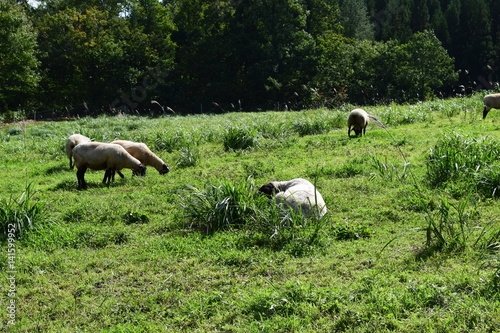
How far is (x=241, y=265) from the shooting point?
235 inches

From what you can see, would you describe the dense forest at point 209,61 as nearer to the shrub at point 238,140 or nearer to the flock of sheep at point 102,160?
the shrub at point 238,140

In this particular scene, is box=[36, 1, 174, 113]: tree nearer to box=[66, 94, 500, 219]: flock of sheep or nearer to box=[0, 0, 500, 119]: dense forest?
box=[0, 0, 500, 119]: dense forest

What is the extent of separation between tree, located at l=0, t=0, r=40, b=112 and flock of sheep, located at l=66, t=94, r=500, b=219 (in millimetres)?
25717

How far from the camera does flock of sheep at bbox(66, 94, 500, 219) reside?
7363 millimetres

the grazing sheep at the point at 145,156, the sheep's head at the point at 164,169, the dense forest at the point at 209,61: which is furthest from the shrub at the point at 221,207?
the dense forest at the point at 209,61

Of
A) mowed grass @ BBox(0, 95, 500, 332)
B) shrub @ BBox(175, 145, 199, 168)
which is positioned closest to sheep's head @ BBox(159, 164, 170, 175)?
shrub @ BBox(175, 145, 199, 168)

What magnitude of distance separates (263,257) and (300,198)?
63.1 inches

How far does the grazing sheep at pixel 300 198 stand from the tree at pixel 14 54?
32821 mm

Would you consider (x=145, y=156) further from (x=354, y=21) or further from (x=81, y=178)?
(x=354, y=21)

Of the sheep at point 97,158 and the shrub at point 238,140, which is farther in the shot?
the shrub at point 238,140

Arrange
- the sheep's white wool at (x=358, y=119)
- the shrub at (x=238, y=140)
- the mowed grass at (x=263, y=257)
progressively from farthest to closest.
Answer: the sheep's white wool at (x=358, y=119)
the shrub at (x=238, y=140)
the mowed grass at (x=263, y=257)

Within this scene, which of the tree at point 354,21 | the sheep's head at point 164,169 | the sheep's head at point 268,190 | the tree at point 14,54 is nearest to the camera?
the sheep's head at point 268,190

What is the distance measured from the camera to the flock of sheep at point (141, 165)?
24.2ft

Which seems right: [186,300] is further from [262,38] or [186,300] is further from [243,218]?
[262,38]
